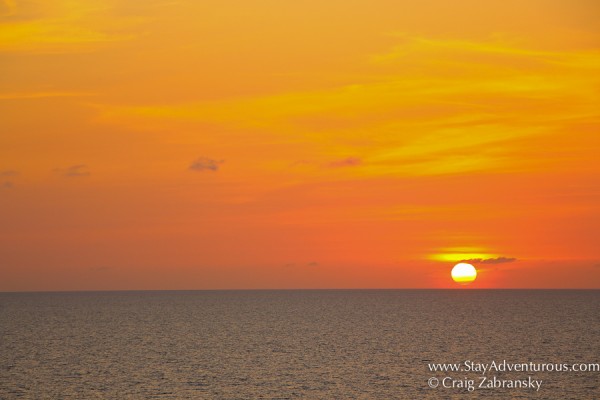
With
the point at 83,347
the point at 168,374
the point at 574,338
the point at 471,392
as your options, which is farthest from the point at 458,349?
the point at 83,347

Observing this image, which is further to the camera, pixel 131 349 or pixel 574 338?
pixel 574 338

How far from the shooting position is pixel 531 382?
64.6m

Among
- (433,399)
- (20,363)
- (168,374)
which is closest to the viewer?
(433,399)

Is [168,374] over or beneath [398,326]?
beneath

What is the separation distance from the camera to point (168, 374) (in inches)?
2776

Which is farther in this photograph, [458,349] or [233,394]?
[458,349]

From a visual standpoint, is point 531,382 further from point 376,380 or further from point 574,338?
point 574,338

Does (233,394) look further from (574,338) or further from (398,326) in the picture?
(398,326)

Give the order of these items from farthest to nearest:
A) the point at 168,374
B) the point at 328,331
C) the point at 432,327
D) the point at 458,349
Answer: the point at 432,327
the point at 328,331
the point at 458,349
the point at 168,374

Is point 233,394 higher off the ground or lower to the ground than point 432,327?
lower

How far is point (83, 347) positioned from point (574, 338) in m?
75.0

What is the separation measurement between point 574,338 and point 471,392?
5814cm

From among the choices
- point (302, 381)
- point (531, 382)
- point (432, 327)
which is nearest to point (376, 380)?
point (302, 381)

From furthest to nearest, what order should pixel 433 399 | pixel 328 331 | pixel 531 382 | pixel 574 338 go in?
1. pixel 328 331
2. pixel 574 338
3. pixel 531 382
4. pixel 433 399
